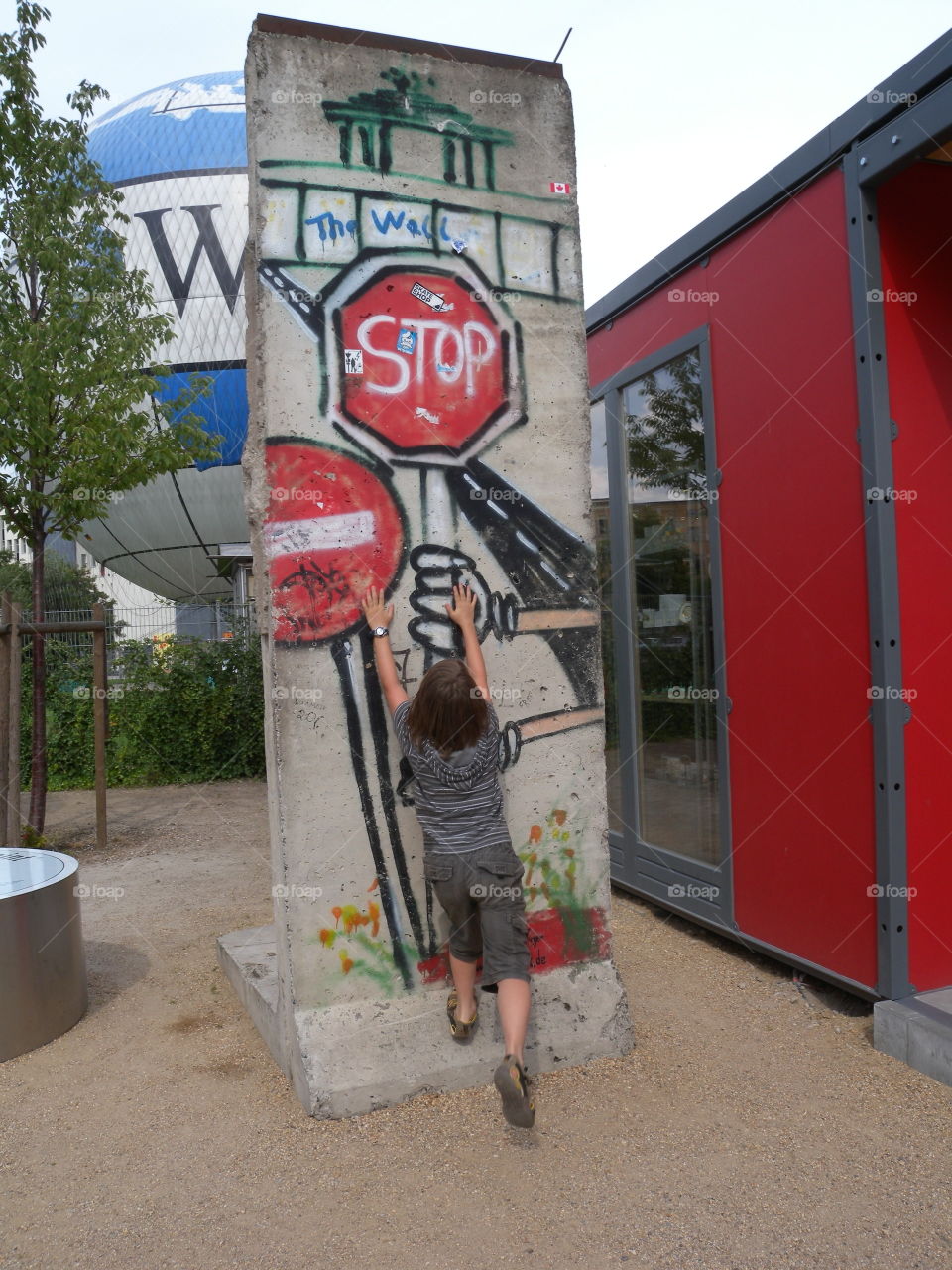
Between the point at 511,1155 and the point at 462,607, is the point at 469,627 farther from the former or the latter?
the point at 511,1155

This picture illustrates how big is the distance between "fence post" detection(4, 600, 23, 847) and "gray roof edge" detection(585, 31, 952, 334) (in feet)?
15.5

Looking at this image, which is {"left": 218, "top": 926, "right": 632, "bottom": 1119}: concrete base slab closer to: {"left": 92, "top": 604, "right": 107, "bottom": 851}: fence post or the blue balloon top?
{"left": 92, "top": 604, "right": 107, "bottom": 851}: fence post

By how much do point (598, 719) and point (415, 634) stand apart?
2.82 ft

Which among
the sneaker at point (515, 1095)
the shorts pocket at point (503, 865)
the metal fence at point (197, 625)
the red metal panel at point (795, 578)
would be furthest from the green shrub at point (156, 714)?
the sneaker at point (515, 1095)

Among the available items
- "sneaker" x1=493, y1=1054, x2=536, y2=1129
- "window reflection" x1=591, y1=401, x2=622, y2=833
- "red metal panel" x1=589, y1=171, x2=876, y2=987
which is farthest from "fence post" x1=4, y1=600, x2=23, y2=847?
"sneaker" x1=493, y1=1054, x2=536, y2=1129

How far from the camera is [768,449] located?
479 centimetres

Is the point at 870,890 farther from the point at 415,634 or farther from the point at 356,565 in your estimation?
the point at 356,565

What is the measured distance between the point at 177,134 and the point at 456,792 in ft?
47.3

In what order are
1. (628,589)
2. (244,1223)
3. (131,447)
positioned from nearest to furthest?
(244,1223) < (628,589) < (131,447)

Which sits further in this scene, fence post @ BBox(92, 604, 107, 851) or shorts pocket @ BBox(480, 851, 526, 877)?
fence post @ BBox(92, 604, 107, 851)

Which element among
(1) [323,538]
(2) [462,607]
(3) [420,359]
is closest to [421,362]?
(3) [420,359]

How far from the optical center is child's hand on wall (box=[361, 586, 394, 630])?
388 cm

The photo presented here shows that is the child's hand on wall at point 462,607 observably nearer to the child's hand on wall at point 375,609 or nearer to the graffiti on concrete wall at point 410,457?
the graffiti on concrete wall at point 410,457

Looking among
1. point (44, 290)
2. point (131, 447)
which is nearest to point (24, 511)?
point (131, 447)
